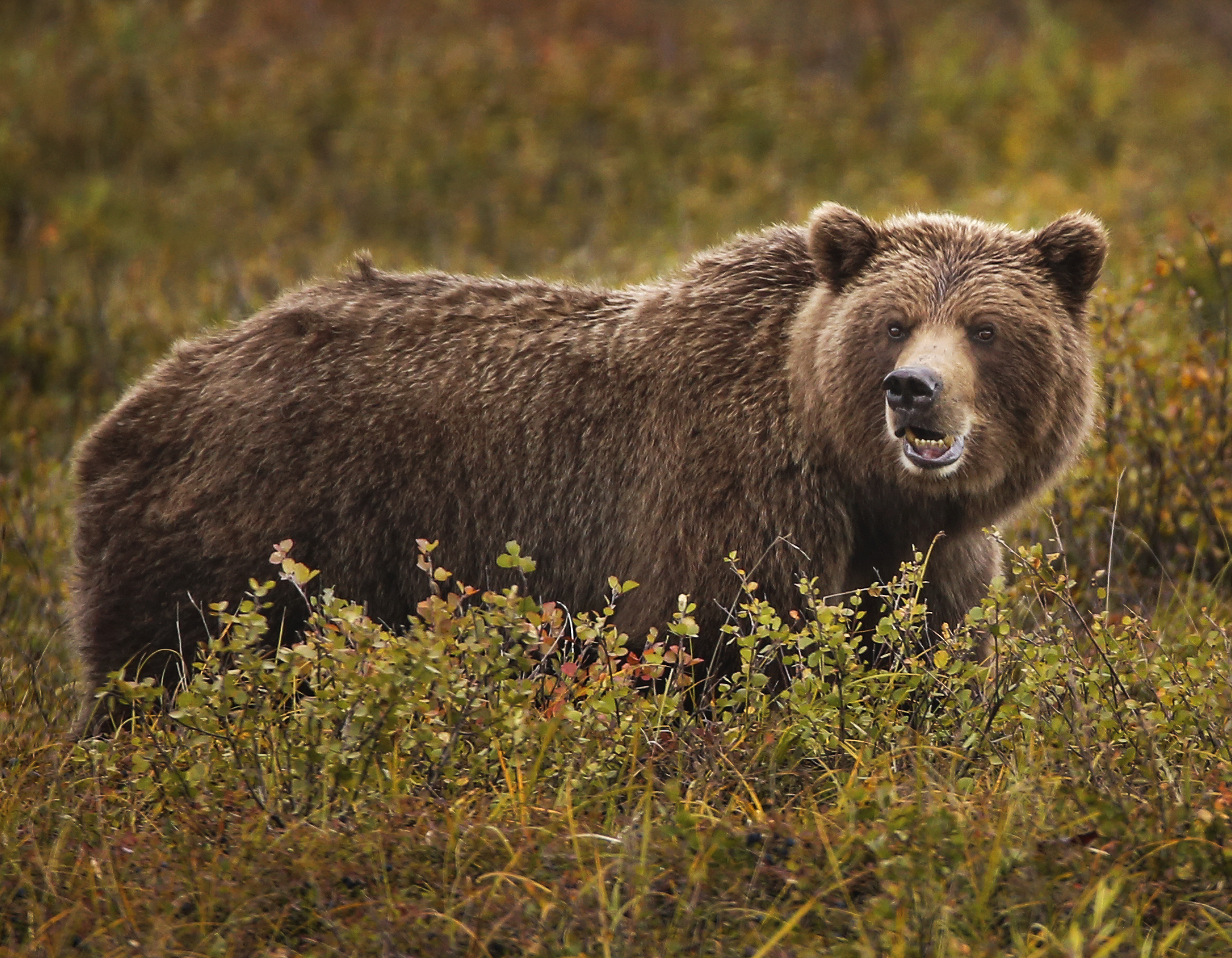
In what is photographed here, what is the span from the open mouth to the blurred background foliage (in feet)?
14.2

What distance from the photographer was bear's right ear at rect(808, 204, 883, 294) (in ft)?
15.9

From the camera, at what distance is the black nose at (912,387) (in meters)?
4.34

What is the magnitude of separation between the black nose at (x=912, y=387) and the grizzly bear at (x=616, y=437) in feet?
0.52

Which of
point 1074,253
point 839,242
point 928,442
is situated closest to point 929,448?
point 928,442

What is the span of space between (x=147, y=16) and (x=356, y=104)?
2.90 metres

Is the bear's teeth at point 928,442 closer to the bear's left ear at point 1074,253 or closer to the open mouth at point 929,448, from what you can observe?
the open mouth at point 929,448

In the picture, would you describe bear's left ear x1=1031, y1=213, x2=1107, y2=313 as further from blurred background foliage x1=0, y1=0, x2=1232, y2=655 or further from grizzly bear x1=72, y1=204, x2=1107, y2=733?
blurred background foliage x1=0, y1=0, x2=1232, y2=655

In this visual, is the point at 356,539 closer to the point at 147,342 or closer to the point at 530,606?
the point at 530,606

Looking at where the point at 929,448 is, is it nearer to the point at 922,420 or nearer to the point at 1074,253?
the point at 922,420

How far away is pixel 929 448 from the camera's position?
448 centimetres

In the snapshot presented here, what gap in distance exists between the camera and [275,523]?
4.98 meters

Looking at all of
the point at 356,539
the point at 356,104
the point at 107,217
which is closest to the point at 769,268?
the point at 356,539

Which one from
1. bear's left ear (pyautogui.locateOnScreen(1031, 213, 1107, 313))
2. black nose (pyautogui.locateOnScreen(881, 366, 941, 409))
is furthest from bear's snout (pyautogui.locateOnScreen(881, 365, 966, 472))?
bear's left ear (pyautogui.locateOnScreen(1031, 213, 1107, 313))

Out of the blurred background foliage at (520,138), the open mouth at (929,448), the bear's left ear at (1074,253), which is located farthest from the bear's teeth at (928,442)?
the blurred background foliage at (520,138)
